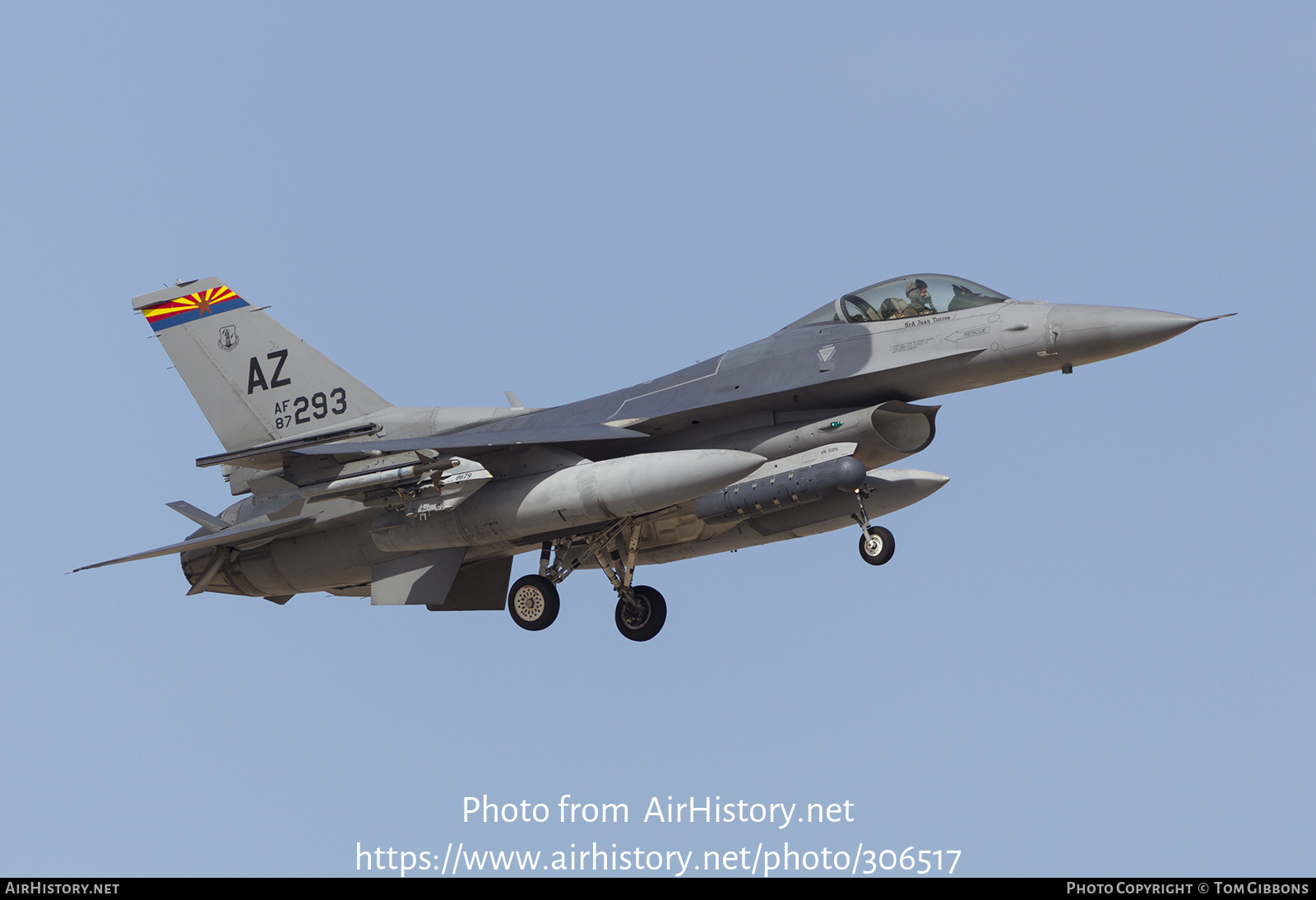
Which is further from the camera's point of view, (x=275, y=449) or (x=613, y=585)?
(x=613, y=585)

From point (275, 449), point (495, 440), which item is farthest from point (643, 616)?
point (275, 449)

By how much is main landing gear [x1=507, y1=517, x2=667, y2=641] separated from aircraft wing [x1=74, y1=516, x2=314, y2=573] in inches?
111

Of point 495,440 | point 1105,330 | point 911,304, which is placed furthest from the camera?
point 495,440

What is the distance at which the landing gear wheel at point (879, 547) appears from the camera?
16453mm

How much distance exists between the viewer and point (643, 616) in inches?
737

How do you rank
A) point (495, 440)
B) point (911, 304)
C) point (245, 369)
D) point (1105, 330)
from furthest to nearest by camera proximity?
point (245, 369) < point (495, 440) < point (911, 304) < point (1105, 330)

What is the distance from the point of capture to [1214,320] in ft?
50.2

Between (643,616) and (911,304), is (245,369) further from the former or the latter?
(911,304)

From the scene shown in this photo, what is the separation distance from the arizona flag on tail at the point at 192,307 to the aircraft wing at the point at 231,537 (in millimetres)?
3178

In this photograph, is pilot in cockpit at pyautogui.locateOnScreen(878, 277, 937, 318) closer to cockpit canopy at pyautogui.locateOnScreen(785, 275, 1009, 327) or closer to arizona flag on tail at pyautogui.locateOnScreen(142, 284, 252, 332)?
cockpit canopy at pyautogui.locateOnScreen(785, 275, 1009, 327)

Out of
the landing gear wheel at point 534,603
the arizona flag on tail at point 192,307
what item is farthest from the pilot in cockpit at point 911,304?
the arizona flag on tail at point 192,307

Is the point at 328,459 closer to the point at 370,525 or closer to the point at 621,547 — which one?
the point at 370,525

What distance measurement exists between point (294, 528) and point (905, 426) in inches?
295

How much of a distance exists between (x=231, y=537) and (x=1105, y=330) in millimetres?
10353
